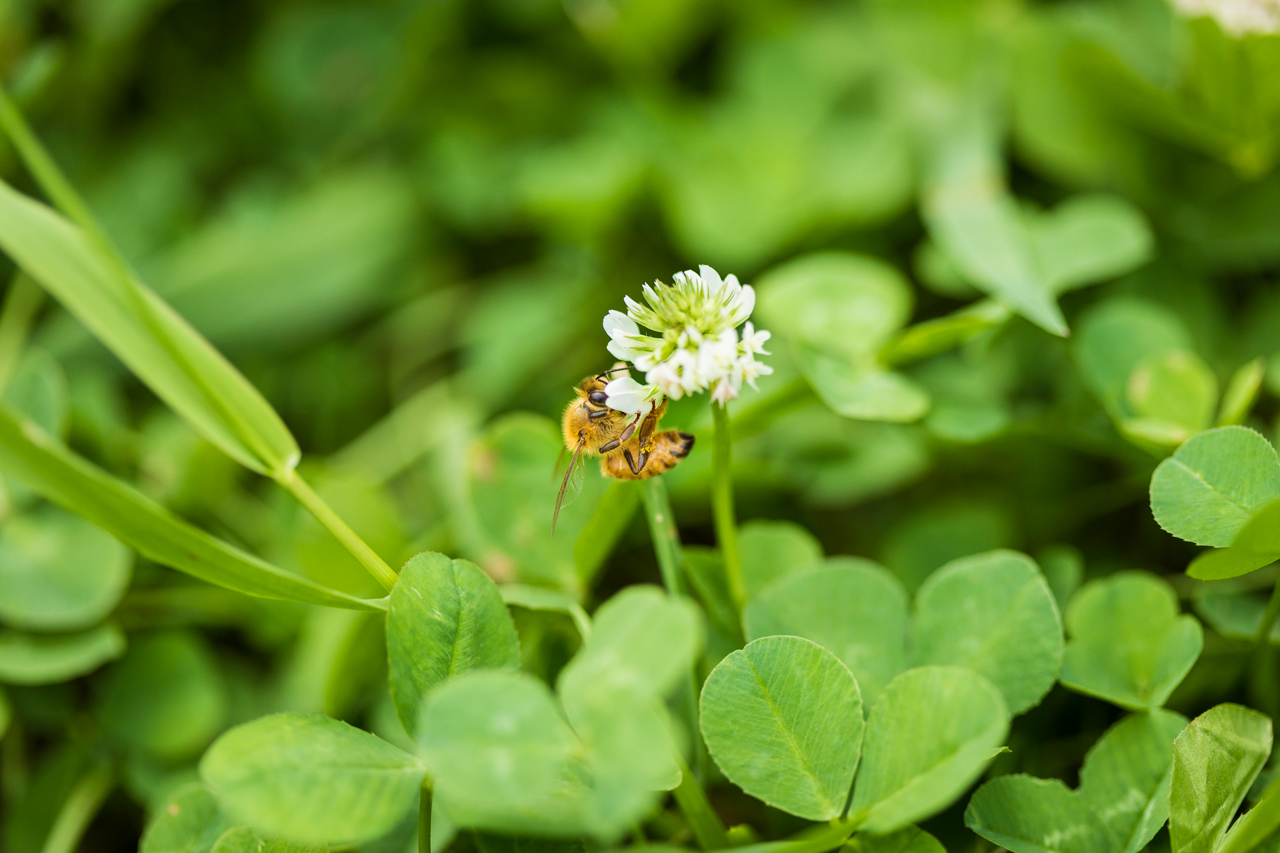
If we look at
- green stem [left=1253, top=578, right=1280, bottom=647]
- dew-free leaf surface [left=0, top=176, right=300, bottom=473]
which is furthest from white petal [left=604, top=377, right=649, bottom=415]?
green stem [left=1253, top=578, right=1280, bottom=647]

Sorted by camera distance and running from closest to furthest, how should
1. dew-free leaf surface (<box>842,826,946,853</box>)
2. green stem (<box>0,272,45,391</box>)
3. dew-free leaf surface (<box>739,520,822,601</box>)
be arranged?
dew-free leaf surface (<box>842,826,946,853</box>), dew-free leaf surface (<box>739,520,822,601</box>), green stem (<box>0,272,45,391</box>)

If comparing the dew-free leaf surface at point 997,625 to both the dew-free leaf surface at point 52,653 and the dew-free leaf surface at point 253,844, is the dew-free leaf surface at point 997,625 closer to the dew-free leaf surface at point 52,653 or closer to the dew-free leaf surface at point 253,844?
the dew-free leaf surface at point 253,844

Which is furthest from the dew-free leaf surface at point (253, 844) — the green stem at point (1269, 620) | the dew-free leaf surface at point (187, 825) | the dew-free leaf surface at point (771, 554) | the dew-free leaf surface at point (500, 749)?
the green stem at point (1269, 620)

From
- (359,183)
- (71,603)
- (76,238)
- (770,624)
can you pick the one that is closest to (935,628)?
(770,624)

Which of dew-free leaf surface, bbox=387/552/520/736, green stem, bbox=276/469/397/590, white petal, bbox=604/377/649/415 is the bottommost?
dew-free leaf surface, bbox=387/552/520/736

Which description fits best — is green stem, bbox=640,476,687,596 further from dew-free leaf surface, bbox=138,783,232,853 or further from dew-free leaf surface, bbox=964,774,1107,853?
dew-free leaf surface, bbox=138,783,232,853

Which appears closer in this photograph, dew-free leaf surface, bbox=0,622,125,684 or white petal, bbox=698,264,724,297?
white petal, bbox=698,264,724,297

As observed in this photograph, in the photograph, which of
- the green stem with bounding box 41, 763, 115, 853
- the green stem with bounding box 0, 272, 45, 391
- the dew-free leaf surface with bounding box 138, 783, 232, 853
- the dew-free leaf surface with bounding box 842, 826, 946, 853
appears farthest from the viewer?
the green stem with bounding box 0, 272, 45, 391
